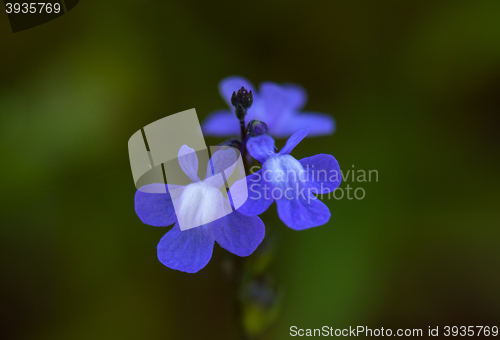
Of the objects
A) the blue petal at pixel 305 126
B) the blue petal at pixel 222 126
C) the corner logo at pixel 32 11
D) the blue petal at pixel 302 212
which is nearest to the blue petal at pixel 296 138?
the blue petal at pixel 302 212

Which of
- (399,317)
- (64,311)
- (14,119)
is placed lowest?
(399,317)

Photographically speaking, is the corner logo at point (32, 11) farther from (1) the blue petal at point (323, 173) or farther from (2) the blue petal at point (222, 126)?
(1) the blue petal at point (323, 173)

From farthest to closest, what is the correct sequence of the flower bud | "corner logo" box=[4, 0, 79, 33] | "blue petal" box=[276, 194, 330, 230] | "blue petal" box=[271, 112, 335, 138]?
"corner logo" box=[4, 0, 79, 33], "blue petal" box=[271, 112, 335, 138], the flower bud, "blue petal" box=[276, 194, 330, 230]

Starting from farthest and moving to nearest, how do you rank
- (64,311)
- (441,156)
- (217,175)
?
(441,156) < (64,311) < (217,175)

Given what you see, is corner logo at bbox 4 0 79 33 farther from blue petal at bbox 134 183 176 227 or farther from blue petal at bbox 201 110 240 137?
blue petal at bbox 134 183 176 227

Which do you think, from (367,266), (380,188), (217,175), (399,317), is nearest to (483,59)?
(380,188)

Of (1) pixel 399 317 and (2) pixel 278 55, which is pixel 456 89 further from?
(1) pixel 399 317

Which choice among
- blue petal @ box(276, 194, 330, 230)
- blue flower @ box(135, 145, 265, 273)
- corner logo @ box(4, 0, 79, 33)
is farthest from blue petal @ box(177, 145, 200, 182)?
corner logo @ box(4, 0, 79, 33)
